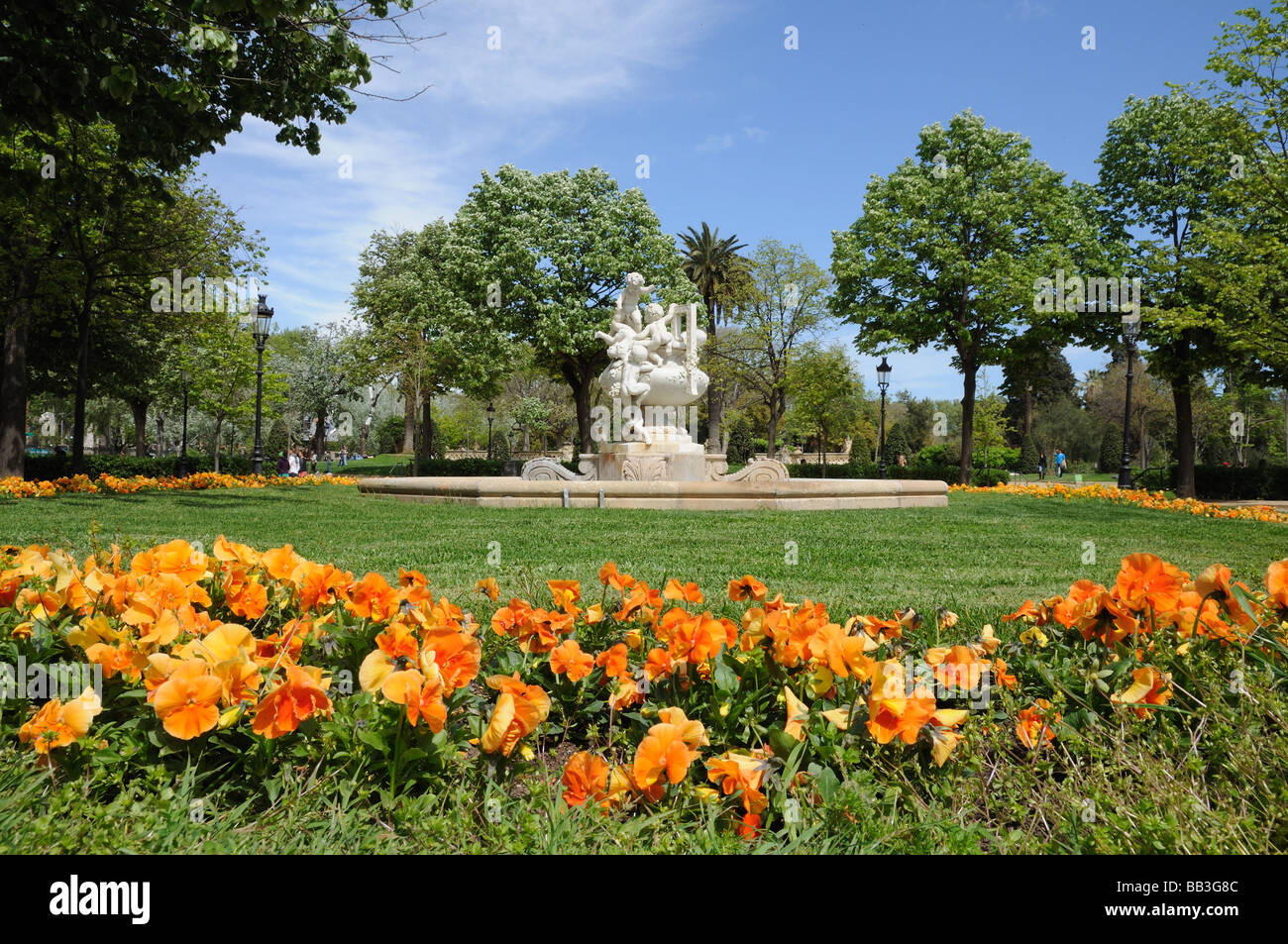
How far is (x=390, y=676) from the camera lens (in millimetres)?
1751

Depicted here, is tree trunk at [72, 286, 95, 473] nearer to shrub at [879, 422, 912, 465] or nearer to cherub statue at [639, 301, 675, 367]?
cherub statue at [639, 301, 675, 367]

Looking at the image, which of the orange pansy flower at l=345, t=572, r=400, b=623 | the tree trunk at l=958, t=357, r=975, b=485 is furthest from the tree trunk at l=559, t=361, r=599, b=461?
the orange pansy flower at l=345, t=572, r=400, b=623

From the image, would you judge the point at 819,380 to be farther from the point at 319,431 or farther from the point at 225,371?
the point at 319,431

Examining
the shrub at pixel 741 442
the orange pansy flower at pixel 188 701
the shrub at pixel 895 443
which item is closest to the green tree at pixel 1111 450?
the shrub at pixel 895 443

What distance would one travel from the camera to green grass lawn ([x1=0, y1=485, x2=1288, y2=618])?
19.2 feet

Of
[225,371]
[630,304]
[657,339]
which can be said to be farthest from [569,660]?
[225,371]

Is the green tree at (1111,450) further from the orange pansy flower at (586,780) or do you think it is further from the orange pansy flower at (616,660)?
the orange pansy flower at (586,780)

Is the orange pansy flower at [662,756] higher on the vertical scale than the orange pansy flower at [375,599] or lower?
lower

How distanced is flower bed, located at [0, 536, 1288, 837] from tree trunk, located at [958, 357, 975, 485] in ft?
80.3

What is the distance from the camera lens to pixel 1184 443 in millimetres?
24797

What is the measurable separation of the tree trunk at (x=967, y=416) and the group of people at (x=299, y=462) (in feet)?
A: 83.8

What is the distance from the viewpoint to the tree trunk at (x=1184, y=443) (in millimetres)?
24547
